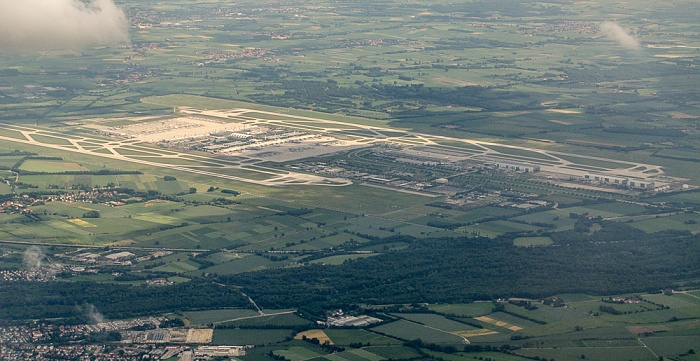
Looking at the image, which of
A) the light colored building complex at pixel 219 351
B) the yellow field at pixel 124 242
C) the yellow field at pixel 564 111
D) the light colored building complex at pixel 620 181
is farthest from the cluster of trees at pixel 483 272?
the yellow field at pixel 564 111

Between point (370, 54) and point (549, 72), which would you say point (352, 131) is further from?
point (370, 54)

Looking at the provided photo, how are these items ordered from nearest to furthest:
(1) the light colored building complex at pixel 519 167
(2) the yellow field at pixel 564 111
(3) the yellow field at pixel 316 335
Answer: (3) the yellow field at pixel 316 335 < (1) the light colored building complex at pixel 519 167 < (2) the yellow field at pixel 564 111

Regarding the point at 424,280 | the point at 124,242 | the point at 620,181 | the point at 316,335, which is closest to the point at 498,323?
the point at 424,280

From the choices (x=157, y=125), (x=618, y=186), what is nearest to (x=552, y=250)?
(x=618, y=186)

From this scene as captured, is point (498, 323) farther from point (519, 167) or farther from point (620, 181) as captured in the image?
point (519, 167)

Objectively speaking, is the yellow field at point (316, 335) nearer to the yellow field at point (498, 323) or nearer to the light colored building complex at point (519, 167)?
the yellow field at point (498, 323)

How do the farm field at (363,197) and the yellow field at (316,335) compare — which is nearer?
the yellow field at (316,335)

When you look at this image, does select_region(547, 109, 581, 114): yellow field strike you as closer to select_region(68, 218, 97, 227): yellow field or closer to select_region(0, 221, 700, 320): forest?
select_region(0, 221, 700, 320): forest

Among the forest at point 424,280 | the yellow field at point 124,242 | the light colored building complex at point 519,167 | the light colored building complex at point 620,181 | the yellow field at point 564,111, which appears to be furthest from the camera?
the yellow field at point 564,111

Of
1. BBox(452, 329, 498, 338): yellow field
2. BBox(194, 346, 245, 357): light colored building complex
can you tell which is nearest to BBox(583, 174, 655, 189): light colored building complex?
BBox(452, 329, 498, 338): yellow field
